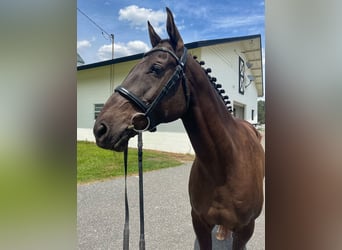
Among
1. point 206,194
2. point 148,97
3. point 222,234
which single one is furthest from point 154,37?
point 222,234

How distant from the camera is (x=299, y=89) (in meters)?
0.61

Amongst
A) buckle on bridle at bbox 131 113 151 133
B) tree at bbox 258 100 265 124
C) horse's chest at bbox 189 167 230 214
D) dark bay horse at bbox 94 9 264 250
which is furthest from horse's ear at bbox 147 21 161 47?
horse's chest at bbox 189 167 230 214

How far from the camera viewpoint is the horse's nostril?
2.21 ft

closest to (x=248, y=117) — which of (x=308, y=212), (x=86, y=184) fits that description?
(x=308, y=212)

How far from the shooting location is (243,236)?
97cm

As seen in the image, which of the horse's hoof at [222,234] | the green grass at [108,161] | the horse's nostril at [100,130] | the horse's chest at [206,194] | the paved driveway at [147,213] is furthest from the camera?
the horse's hoof at [222,234]

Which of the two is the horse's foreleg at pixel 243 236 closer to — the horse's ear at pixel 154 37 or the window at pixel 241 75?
the window at pixel 241 75

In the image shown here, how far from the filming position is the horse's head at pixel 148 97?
681mm

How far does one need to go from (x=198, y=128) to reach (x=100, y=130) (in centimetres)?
33

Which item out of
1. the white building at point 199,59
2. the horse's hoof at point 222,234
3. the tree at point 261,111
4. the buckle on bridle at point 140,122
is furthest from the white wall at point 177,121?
the horse's hoof at point 222,234

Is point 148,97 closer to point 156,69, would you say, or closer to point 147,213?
point 156,69

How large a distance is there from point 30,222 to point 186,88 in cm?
72

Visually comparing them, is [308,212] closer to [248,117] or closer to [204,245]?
[248,117]

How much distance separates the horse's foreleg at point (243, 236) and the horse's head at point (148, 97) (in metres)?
0.58
